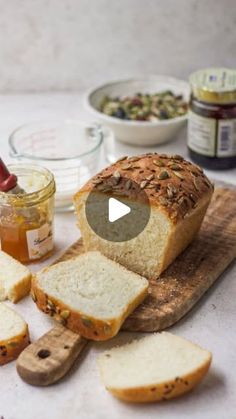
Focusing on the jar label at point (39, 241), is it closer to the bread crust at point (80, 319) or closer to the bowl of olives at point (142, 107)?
the bread crust at point (80, 319)

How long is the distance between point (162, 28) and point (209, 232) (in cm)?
132

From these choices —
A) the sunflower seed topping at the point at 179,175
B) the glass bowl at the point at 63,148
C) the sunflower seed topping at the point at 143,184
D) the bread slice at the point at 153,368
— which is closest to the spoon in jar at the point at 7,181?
the glass bowl at the point at 63,148

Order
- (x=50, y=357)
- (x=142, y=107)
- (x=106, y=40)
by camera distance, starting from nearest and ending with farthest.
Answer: (x=50, y=357)
(x=142, y=107)
(x=106, y=40)

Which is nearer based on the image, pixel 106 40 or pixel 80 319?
pixel 80 319

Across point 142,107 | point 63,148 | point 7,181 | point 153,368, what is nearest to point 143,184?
point 7,181

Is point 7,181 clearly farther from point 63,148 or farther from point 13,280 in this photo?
point 63,148

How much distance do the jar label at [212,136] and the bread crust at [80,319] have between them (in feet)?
3.09

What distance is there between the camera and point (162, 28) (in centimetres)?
340

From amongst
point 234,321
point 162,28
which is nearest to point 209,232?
point 234,321

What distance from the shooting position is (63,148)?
2984 mm

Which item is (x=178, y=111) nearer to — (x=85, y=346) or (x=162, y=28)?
(x=162, y=28)

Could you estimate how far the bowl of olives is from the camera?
298 centimetres

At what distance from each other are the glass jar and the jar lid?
0.72m
